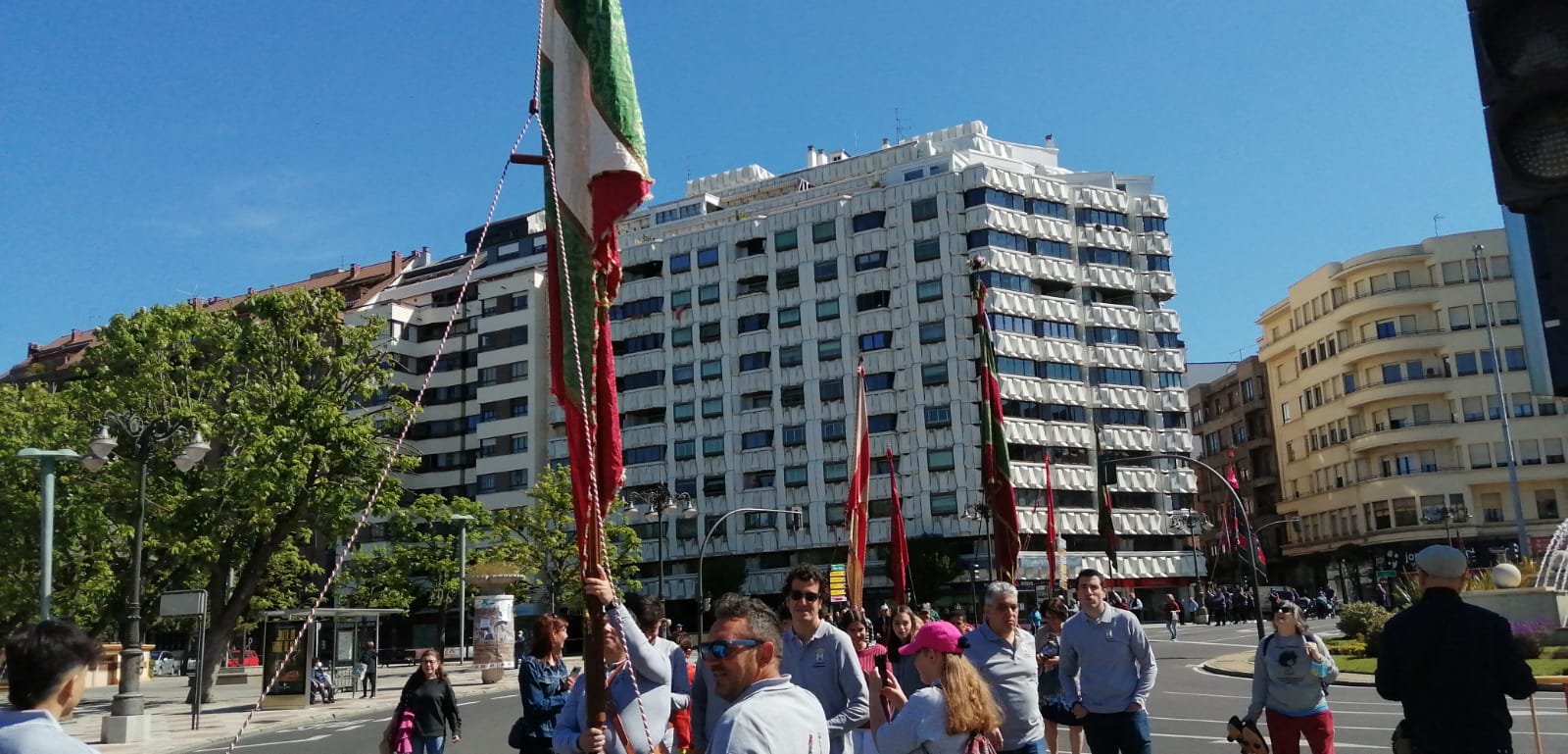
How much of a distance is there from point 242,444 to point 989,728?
2948 centimetres

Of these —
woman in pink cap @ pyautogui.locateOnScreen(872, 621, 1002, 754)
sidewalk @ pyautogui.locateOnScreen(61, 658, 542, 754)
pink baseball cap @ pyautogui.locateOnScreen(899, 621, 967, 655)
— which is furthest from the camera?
sidewalk @ pyautogui.locateOnScreen(61, 658, 542, 754)

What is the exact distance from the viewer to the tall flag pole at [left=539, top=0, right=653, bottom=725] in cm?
474

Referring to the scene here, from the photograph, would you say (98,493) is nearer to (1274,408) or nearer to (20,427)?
(20,427)

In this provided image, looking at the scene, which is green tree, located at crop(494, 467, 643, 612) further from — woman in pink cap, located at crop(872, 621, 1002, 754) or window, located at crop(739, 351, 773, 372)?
woman in pink cap, located at crop(872, 621, 1002, 754)

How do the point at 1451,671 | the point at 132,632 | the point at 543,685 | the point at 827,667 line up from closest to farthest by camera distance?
the point at 1451,671
the point at 827,667
the point at 543,685
the point at 132,632

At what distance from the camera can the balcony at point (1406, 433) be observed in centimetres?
6750

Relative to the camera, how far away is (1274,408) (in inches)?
3327

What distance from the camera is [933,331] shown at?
6756 centimetres

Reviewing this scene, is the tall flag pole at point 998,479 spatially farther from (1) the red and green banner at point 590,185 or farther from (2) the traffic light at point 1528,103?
(2) the traffic light at point 1528,103

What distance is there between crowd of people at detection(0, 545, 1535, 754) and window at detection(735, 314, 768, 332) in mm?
62642

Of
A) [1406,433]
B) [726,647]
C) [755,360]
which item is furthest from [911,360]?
[726,647]

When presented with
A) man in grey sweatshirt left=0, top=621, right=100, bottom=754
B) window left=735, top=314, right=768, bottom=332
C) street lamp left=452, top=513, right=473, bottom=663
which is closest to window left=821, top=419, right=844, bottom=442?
window left=735, top=314, right=768, bottom=332

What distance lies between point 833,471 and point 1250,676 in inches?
1773

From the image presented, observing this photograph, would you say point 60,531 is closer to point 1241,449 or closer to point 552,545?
point 552,545
